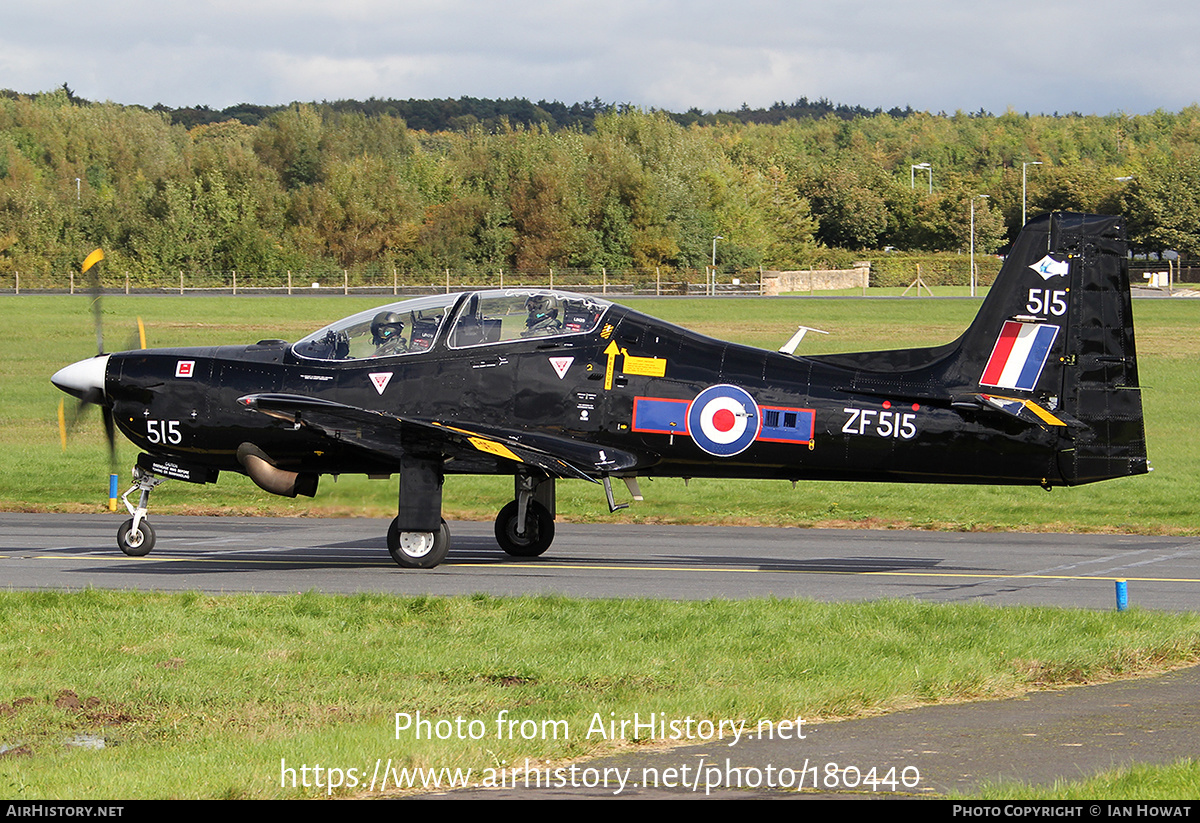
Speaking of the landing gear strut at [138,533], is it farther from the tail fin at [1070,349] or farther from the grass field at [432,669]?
the tail fin at [1070,349]

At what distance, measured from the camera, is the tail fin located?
16.0 meters

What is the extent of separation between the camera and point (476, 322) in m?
17.1

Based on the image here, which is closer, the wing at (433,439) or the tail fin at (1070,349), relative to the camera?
the tail fin at (1070,349)

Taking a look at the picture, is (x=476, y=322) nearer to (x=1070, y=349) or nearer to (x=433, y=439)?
(x=433, y=439)

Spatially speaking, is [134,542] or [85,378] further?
[134,542]

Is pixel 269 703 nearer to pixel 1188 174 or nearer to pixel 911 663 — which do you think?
pixel 911 663

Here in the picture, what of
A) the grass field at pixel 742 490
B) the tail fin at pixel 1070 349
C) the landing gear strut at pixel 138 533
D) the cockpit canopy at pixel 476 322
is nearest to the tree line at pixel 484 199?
the grass field at pixel 742 490

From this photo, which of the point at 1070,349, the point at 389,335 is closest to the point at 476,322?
the point at 389,335

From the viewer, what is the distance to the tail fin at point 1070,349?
52.6 feet

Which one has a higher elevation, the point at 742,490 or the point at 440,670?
the point at 440,670

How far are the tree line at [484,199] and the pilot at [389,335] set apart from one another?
6939 centimetres

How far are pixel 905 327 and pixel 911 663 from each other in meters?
51.2

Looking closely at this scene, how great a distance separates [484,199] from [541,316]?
262ft

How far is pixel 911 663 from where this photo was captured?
11266 millimetres
